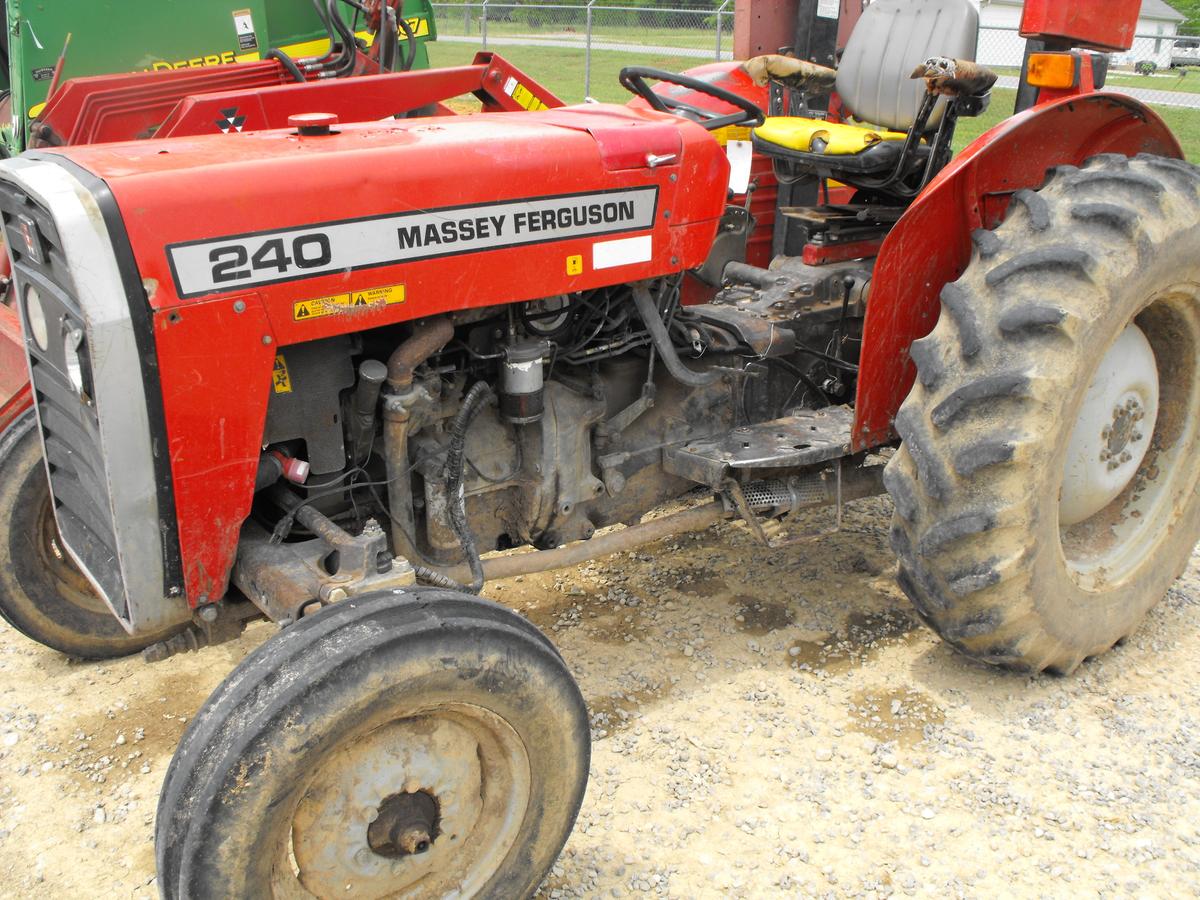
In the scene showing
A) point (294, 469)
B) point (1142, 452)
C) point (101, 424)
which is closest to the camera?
point (101, 424)

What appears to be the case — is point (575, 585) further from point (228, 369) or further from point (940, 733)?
point (228, 369)

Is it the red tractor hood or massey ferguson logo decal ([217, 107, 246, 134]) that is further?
massey ferguson logo decal ([217, 107, 246, 134])

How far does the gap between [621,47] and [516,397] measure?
2140 cm

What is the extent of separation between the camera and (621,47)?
74.2 ft

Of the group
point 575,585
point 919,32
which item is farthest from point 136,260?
point 919,32

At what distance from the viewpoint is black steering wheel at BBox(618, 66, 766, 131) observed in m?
2.95

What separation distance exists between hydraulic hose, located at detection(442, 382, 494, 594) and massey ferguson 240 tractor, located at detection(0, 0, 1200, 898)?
1 cm

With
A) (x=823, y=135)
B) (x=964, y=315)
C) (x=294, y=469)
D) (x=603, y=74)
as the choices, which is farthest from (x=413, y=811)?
(x=603, y=74)

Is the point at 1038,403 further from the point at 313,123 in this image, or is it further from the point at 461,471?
the point at 313,123

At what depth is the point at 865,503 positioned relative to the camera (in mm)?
4332

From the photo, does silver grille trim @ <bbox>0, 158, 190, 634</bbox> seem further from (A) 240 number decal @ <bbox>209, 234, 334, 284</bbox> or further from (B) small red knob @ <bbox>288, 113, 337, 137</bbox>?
(B) small red knob @ <bbox>288, 113, 337, 137</bbox>

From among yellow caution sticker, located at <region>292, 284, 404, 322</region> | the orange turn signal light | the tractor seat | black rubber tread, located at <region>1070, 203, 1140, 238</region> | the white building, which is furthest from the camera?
the white building

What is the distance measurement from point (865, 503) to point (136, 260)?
3.00m

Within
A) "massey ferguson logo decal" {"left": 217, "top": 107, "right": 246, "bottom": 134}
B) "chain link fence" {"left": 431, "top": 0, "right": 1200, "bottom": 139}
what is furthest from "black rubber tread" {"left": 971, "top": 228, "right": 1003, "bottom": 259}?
"chain link fence" {"left": 431, "top": 0, "right": 1200, "bottom": 139}
